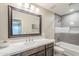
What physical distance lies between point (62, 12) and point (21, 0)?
1577 millimetres

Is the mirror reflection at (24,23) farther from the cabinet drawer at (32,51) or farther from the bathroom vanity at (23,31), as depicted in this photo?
the cabinet drawer at (32,51)

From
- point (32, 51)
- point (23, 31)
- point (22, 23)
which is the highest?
point (22, 23)

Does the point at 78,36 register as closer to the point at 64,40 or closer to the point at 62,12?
the point at 64,40

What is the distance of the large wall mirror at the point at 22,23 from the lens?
1.58 metres

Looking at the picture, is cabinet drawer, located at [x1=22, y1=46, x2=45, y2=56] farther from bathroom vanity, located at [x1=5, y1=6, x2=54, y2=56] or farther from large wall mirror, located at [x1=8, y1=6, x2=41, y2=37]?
large wall mirror, located at [x1=8, y1=6, x2=41, y2=37]

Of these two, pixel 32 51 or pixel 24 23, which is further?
pixel 24 23

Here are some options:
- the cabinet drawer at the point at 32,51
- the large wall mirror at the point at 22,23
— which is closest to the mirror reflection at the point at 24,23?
the large wall mirror at the point at 22,23

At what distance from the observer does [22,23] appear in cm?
180

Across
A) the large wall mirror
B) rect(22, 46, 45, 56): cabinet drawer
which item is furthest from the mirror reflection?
rect(22, 46, 45, 56): cabinet drawer

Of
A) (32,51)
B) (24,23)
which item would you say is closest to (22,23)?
(24,23)

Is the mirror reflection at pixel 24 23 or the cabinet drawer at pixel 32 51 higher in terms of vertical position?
the mirror reflection at pixel 24 23

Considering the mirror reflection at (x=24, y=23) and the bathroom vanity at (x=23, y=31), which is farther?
the mirror reflection at (x=24, y=23)

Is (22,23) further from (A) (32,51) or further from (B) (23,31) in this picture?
(A) (32,51)

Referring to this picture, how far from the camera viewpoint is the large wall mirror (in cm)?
158
